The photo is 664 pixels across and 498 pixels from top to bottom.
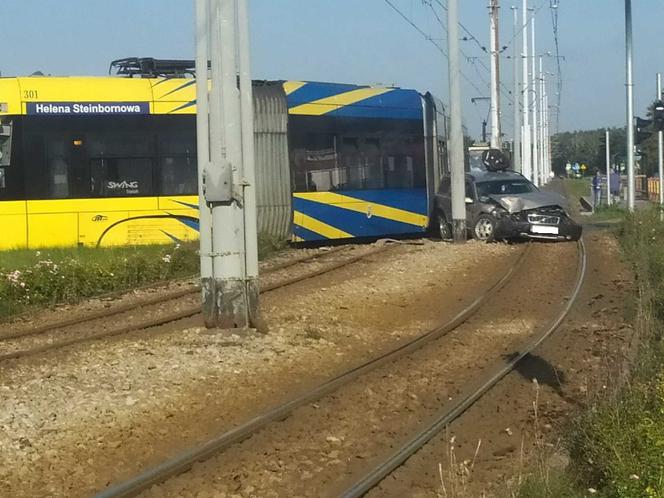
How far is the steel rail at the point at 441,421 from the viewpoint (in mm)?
6344

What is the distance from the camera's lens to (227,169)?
445 inches

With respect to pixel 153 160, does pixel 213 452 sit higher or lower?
lower

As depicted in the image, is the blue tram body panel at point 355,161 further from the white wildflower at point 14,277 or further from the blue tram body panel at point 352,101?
the white wildflower at point 14,277

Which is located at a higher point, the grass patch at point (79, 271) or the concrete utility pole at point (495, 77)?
the concrete utility pole at point (495, 77)

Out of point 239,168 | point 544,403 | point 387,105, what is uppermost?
point 387,105

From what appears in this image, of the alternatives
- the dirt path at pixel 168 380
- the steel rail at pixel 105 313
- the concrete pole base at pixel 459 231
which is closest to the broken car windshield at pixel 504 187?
the concrete pole base at pixel 459 231

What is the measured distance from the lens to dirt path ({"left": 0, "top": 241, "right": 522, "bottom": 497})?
6.97 metres

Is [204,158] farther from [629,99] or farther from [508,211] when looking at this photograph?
[629,99]

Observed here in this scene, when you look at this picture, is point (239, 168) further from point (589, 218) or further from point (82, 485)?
point (589, 218)

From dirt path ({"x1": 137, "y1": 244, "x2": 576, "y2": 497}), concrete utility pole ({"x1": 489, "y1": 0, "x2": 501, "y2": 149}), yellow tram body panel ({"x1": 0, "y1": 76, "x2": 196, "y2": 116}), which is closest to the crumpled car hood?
yellow tram body panel ({"x1": 0, "y1": 76, "x2": 196, "y2": 116})

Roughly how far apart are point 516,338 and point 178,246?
8.11m

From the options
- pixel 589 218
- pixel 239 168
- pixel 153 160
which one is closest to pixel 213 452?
pixel 239 168

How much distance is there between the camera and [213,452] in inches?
275

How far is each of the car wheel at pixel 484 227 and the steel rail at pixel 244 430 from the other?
38.7 ft
